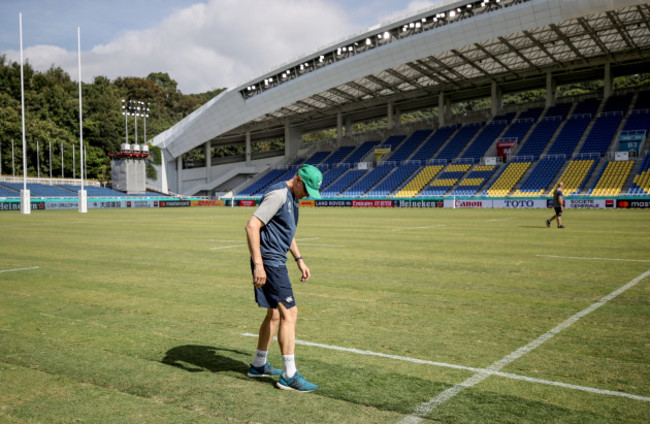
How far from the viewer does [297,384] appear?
15.4 feet

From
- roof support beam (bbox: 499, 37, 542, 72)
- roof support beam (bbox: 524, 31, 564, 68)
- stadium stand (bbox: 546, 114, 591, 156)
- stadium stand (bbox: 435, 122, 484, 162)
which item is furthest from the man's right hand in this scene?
stadium stand (bbox: 435, 122, 484, 162)

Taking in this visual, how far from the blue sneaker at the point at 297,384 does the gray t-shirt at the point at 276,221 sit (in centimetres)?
105

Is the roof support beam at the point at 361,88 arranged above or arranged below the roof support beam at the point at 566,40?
below

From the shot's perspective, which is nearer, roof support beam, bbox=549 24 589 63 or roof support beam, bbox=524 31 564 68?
roof support beam, bbox=549 24 589 63

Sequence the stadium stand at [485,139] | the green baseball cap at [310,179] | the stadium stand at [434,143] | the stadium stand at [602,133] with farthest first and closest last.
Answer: the stadium stand at [434,143], the stadium stand at [485,139], the stadium stand at [602,133], the green baseball cap at [310,179]

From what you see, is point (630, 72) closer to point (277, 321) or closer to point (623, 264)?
point (623, 264)

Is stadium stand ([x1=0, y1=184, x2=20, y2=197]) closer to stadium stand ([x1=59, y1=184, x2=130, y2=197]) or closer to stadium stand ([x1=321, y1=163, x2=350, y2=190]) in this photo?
stadium stand ([x1=59, y1=184, x2=130, y2=197])

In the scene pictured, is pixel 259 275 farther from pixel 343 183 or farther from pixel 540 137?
pixel 343 183

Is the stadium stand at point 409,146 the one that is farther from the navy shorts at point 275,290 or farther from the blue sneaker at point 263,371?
the navy shorts at point 275,290

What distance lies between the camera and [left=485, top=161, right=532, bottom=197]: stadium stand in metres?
50.8

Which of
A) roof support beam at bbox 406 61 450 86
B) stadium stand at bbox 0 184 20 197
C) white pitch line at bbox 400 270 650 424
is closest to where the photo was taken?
white pitch line at bbox 400 270 650 424

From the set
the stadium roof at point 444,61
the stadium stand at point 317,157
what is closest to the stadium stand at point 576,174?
the stadium roof at point 444,61

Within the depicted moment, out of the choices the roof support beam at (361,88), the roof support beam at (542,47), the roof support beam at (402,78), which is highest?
the roof support beam at (542,47)

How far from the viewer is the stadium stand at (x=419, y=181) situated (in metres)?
57.7
